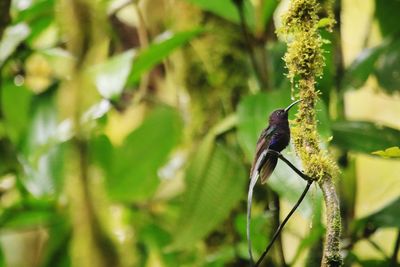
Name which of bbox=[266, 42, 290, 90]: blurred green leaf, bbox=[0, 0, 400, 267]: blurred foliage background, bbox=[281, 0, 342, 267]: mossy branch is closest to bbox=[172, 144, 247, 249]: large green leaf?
bbox=[0, 0, 400, 267]: blurred foliage background

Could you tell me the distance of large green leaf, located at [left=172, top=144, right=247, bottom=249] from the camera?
815 millimetres

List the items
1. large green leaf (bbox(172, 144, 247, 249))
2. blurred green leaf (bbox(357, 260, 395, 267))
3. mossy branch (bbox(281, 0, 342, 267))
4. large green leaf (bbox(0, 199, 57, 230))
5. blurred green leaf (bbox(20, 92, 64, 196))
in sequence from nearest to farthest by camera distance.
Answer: mossy branch (bbox(281, 0, 342, 267)) → blurred green leaf (bbox(357, 260, 395, 267)) → large green leaf (bbox(172, 144, 247, 249)) → blurred green leaf (bbox(20, 92, 64, 196)) → large green leaf (bbox(0, 199, 57, 230))

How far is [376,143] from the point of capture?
68 cm

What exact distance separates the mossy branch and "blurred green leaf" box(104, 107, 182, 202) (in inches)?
27.7

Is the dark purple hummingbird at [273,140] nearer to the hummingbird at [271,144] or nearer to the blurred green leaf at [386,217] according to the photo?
the hummingbird at [271,144]

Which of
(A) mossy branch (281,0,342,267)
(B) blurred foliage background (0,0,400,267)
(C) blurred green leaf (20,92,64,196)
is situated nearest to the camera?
(A) mossy branch (281,0,342,267)

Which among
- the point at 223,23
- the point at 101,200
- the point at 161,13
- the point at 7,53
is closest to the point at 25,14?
the point at 7,53

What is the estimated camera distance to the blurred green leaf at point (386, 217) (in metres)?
0.65

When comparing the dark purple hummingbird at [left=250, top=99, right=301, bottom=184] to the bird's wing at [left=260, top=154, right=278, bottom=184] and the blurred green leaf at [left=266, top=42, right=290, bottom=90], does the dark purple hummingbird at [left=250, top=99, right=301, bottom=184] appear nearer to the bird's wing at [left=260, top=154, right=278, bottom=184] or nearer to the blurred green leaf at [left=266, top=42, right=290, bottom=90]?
the bird's wing at [left=260, top=154, right=278, bottom=184]

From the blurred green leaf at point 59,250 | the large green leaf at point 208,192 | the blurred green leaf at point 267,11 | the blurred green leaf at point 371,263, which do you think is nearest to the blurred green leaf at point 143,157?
the blurred green leaf at point 59,250

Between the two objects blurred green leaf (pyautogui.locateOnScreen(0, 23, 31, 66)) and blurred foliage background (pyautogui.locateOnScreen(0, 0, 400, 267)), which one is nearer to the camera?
blurred foliage background (pyautogui.locateOnScreen(0, 0, 400, 267))

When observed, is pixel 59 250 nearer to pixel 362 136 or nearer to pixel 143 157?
pixel 143 157

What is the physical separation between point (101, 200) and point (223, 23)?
2.32ft

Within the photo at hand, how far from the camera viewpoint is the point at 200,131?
3.75 feet
